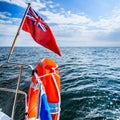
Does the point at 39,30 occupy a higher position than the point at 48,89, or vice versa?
the point at 39,30

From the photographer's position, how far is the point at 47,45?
14.2ft

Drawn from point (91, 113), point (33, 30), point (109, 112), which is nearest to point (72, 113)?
point (91, 113)

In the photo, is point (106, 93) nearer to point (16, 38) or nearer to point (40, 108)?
point (16, 38)

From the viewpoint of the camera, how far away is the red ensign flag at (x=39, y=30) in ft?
14.0

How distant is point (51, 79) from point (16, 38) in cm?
146

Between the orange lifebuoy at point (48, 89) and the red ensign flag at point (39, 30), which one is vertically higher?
the red ensign flag at point (39, 30)

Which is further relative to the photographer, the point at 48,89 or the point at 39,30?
the point at 39,30

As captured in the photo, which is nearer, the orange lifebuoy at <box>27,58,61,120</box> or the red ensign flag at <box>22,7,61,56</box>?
the orange lifebuoy at <box>27,58,61,120</box>

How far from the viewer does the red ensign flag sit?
14.0ft

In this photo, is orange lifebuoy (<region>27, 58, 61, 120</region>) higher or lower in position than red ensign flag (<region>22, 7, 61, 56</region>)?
lower

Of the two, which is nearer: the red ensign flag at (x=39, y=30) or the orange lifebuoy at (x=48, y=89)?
the orange lifebuoy at (x=48, y=89)

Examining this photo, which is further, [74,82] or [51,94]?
[74,82]

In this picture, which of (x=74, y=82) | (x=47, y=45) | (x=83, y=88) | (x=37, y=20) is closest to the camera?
(x=47, y=45)

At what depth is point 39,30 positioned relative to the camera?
15.0 feet
